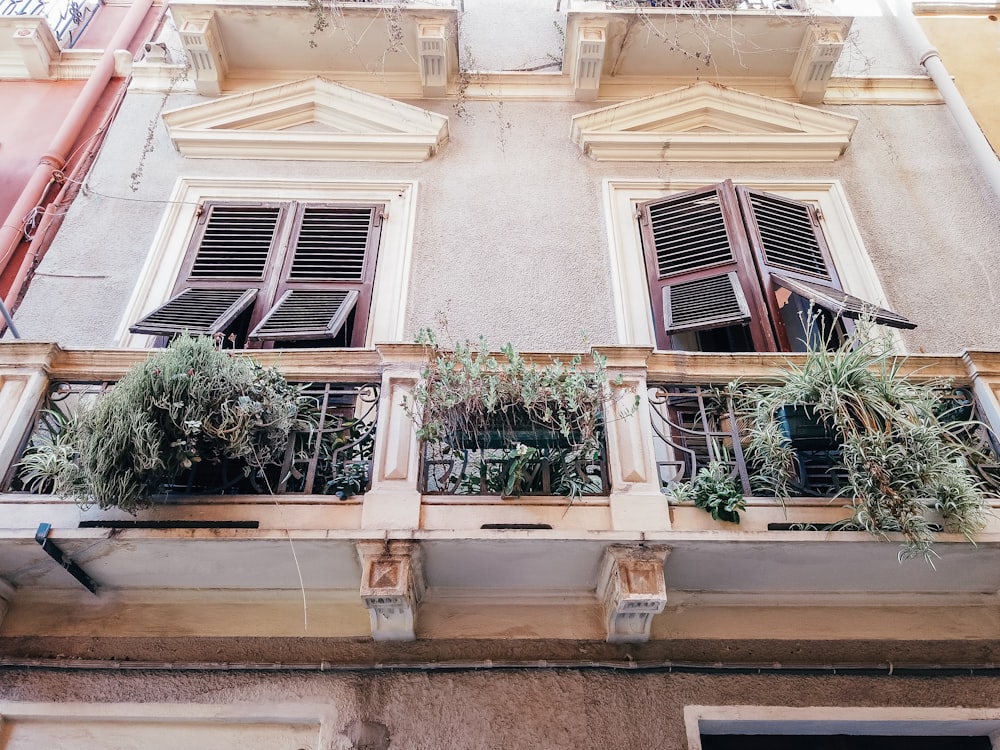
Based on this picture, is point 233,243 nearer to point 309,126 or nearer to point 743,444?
point 309,126

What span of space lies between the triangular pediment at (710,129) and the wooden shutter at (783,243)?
0.69 metres

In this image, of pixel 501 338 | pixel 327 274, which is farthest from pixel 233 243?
pixel 501 338

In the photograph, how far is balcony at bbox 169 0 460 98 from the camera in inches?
308

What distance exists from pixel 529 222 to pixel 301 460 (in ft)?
10.6

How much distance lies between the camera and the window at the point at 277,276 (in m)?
5.78

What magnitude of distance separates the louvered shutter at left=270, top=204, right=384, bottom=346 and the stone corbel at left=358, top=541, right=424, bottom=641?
1.87m

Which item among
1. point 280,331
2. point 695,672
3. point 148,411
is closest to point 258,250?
point 280,331

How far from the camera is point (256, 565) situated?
14.9ft

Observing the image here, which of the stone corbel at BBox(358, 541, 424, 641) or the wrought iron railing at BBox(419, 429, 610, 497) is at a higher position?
the wrought iron railing at BBox(419, 429, 610, 497)

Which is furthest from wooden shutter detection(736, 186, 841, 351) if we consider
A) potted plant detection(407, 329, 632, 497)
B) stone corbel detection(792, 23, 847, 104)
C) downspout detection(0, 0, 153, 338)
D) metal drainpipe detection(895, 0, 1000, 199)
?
downspout detection(0, 0, 153, 338)

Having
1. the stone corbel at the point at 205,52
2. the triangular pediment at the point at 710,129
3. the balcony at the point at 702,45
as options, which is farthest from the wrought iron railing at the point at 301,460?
the balcony at the point at 702,45

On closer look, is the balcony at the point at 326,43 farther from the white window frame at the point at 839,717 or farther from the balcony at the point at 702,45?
the white window frame at the point at 839,717

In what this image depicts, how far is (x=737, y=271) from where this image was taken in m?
6.45

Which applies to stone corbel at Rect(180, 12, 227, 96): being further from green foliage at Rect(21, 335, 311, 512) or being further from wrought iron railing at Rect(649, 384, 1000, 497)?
wrought iron railing at Rect(649, 384, 1000, 497)
